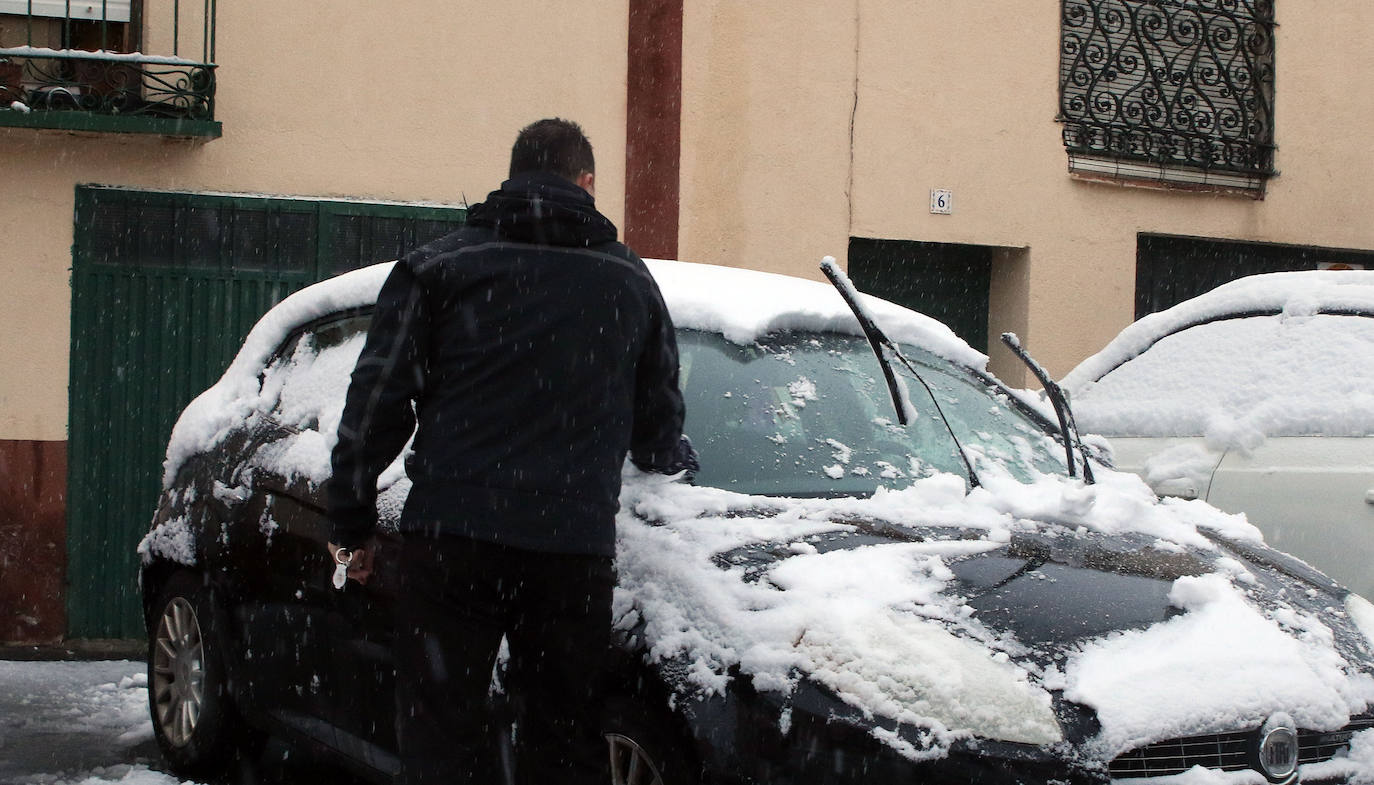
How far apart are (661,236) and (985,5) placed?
2684 millimetres

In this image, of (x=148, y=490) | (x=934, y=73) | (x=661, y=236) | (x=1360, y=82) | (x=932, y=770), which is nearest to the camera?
(x=932, y=770)

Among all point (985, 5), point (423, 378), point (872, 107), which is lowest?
point (423, 378)

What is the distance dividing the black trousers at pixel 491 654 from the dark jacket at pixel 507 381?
7cm

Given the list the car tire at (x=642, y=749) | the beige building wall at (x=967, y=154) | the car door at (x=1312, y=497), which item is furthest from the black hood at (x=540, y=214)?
the beige building wall at (x=967, y=154)

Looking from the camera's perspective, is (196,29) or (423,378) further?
(196,29)

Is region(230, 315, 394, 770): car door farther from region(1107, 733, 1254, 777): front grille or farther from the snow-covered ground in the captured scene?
region(1107, 733, 1254, 777): front grille

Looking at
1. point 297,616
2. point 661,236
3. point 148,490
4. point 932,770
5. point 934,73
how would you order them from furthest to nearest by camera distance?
1. point 934,73
2. point 661,236
3. point 148,490
4. point 297,616
5. point 932,770

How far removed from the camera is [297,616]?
14.2ft

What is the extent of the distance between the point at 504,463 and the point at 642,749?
27.8 inches

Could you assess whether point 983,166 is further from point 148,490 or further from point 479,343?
point 479,343

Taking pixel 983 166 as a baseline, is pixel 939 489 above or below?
below

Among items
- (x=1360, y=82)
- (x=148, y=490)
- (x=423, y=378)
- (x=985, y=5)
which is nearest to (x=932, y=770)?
(x=423, y=378)

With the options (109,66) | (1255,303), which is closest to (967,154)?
(1255,303)

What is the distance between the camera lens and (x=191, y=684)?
5059 millimetres
